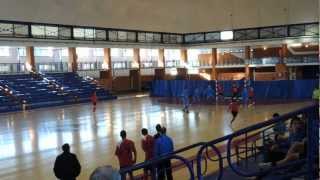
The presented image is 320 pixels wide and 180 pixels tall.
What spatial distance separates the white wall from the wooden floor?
30.7 feet

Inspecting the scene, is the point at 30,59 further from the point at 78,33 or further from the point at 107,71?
the point at 107,71

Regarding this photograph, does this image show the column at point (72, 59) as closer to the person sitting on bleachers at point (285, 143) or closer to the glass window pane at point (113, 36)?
the glass window pane at point (113, 36)

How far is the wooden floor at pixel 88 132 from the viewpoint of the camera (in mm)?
13336

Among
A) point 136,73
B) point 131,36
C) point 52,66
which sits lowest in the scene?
point 136,73

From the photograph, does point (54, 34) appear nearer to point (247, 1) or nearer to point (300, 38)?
point (247, 1)

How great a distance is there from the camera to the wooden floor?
525 inches

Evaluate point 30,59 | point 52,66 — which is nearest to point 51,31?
point 30,59

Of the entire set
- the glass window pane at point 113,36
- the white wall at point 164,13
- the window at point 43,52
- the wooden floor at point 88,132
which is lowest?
the wooden floor at point 88,132

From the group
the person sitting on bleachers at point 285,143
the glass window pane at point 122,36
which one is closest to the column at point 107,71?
the glass window pane at point 122,36

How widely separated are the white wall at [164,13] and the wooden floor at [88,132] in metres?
9.34

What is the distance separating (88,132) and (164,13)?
25112 mm

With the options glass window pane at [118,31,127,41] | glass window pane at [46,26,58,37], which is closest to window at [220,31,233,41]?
glass window pane at [118,31,127,41]

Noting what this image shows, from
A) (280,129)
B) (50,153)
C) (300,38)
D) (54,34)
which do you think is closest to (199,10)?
(300,38)

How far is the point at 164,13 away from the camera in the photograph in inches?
1666
